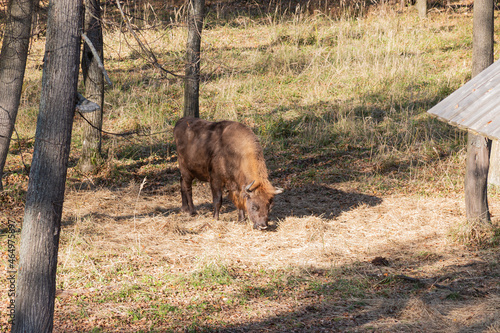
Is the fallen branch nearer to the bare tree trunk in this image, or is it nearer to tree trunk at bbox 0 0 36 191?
the bare tree trunk

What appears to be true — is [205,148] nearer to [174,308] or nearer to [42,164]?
[174,308]

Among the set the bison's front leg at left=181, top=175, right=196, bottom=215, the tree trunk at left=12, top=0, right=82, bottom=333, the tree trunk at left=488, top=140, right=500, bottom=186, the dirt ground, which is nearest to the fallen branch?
the dirt ground

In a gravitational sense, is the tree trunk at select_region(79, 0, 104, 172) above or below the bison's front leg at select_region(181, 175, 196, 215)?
above

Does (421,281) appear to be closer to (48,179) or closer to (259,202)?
(259,202)

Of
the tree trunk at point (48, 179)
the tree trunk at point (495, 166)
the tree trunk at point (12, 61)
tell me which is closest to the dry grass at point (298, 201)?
the tree trunk at point (495, 166)

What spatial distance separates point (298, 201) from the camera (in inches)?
418

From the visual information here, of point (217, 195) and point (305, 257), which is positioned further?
point (217, 195)

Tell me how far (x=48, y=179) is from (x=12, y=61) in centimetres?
491

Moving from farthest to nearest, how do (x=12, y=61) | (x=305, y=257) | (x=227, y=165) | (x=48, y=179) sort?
(x=227, y=165)
(x=12, y=61)
(x=305, y=257)
(x=48, y=179)

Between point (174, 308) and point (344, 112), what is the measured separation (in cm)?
971

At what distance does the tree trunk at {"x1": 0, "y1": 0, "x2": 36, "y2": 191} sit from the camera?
8695 mm

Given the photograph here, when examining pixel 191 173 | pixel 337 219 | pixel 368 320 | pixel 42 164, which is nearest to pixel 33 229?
pixel 42 164

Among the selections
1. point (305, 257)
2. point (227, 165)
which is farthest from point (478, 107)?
point (227, 165)

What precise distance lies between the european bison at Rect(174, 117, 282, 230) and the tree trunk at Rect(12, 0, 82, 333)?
13.9ft
